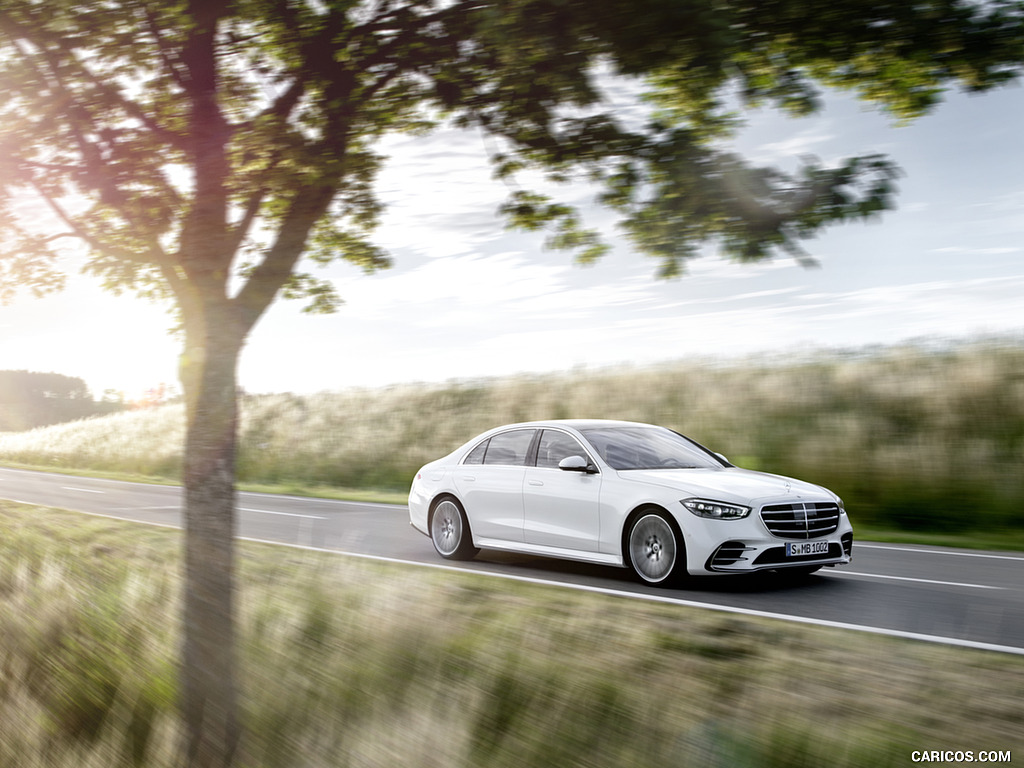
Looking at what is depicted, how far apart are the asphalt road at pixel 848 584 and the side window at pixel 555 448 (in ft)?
3.93

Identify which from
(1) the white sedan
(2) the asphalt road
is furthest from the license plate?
(2) the asphalt road

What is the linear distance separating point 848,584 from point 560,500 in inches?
115

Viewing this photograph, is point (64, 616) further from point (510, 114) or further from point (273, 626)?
point (510, 114)

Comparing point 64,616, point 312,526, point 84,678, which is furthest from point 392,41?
point 312,526

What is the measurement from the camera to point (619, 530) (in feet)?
29.6

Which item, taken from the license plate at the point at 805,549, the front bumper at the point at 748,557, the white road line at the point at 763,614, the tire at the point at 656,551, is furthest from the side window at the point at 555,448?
the license plate at the point at 805,549

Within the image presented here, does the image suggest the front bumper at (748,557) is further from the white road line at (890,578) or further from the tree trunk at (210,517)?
the tree trunk at (210,517)

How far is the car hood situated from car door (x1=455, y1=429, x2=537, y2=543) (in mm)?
1474

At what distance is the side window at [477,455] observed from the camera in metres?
10.9

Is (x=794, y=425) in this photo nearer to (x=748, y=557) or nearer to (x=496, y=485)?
(x=496, y=485)

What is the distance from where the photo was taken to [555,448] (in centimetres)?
1006

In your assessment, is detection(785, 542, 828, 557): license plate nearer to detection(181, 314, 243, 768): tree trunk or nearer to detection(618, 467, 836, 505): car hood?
detection(618, 467, 836, 505): car hood

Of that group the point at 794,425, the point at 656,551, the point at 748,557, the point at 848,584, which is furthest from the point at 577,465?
the point at 794,425

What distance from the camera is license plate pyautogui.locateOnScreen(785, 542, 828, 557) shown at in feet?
27.6
